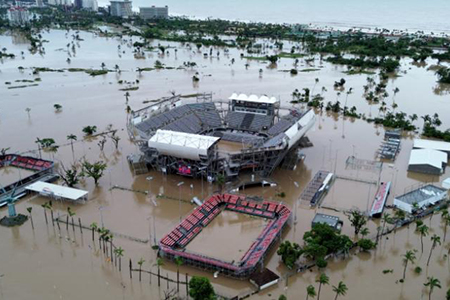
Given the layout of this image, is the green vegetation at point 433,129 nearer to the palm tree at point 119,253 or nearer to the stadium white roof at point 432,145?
the stadium white roof at point 432,145

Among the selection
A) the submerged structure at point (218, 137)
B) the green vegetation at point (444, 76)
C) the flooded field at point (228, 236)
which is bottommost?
the flooded field at point (228, 236)

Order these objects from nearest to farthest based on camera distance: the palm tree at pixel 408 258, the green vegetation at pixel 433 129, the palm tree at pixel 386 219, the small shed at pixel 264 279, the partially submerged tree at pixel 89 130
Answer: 1. the small shed at pixel 264 279
2. the palm tree at pixel 408 258
3. the palm tree at pixel 386 219
4. the green vegetation at pixel 433 129
5. the partially submerged tree at pixel 89 130

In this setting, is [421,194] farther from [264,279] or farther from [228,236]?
[264,279]

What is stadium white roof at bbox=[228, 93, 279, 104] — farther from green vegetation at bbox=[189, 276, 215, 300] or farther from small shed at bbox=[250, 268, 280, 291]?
green vegetation at bbox=[189, 276, 215, 300]

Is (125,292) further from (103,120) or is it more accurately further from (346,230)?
(103,120)

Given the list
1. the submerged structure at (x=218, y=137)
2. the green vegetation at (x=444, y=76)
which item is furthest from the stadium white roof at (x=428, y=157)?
the green vegetation at (x=444, y=76)

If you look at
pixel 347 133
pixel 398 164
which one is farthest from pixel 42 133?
pixel 398 164

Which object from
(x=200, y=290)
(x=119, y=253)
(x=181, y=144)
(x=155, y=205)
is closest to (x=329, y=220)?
(x=200, y=290)

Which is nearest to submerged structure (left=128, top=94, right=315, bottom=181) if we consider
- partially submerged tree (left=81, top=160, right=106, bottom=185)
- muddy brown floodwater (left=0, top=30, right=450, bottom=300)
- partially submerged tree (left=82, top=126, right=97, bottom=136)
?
muddy brown floodwater (left=0, top=30, right=450, bottom=300)
